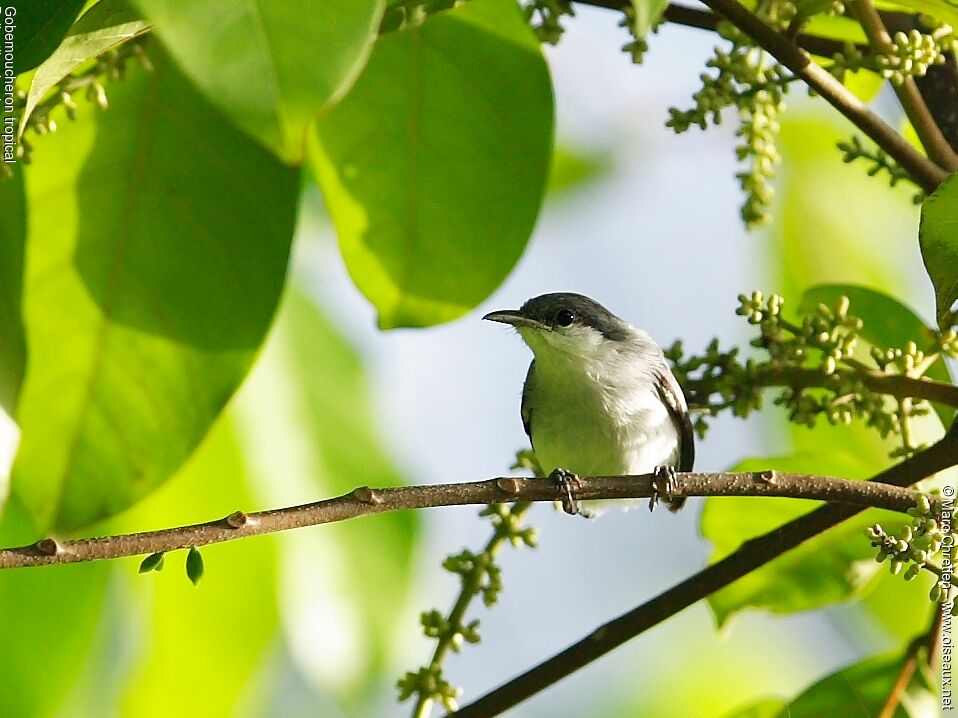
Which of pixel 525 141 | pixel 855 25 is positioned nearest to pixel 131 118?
pixel 525 141

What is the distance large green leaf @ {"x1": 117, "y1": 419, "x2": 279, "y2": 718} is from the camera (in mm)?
2939

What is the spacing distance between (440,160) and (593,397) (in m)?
0.97

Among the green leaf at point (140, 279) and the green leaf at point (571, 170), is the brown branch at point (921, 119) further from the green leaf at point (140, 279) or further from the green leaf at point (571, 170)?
the green leaf at point (571, 170)

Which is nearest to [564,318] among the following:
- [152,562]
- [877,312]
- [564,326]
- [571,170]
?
[564,326]

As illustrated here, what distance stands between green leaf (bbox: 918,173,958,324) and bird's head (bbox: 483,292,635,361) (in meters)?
1.86

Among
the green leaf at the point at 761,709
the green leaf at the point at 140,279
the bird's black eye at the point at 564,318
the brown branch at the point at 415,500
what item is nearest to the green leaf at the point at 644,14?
the brown branch at the point at 415,500

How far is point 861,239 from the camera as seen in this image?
3.96 metres

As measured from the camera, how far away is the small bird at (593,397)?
11.3ft

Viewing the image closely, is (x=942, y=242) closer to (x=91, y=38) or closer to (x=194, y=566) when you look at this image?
(x=194, y=566)

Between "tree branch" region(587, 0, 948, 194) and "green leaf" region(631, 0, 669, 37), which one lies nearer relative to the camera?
"green leaf" region(631, 0, 669, 37)

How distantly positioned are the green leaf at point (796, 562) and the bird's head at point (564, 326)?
3.28ft

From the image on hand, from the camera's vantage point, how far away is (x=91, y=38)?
70.7 inches

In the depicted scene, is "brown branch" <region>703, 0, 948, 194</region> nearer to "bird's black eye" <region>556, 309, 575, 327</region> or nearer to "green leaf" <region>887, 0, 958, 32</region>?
"green leaf" <region>887, 0, 958, 32</region>

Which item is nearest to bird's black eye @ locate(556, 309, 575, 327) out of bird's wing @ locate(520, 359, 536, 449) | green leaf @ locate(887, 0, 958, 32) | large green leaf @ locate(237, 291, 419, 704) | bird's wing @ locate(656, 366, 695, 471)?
bird's wing @ locate(520, 359, 536, 449)
